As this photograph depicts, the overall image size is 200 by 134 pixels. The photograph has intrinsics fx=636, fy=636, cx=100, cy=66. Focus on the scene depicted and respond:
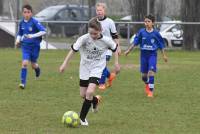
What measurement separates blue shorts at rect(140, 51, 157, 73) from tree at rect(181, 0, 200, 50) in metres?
16.6

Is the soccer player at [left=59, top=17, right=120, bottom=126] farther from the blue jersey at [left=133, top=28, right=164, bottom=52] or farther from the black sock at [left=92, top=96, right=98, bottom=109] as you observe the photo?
the blue jersey at [left=133, top=28, right=164, bottom=52]

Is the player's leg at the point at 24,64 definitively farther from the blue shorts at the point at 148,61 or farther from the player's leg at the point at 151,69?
the player's leg at the point at 151,69

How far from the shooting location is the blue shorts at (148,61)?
1268 centimetres

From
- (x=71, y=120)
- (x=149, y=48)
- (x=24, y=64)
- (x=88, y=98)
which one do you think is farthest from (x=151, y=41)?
(x=71, y=120)

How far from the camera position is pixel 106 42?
946cm

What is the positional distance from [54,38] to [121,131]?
22.0 m

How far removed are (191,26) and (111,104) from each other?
18.4 metres

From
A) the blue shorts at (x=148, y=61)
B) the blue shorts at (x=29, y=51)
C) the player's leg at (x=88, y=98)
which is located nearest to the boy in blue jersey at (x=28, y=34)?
the blue shorts at (x=29, y=51)

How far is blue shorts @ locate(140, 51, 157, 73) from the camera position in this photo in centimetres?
1268

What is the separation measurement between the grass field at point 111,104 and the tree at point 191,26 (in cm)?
1002

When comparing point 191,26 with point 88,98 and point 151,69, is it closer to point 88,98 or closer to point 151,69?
point 151,69

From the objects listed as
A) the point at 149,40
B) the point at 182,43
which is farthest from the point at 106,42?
the point at 182,43

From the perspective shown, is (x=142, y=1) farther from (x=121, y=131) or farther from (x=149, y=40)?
(x=121, y=131)

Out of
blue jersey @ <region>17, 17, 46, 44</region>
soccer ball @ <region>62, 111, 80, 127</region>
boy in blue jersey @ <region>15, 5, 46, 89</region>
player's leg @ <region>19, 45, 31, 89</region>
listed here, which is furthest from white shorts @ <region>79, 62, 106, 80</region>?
blue jersey @ <region>17, 17, 46, 44</region>
